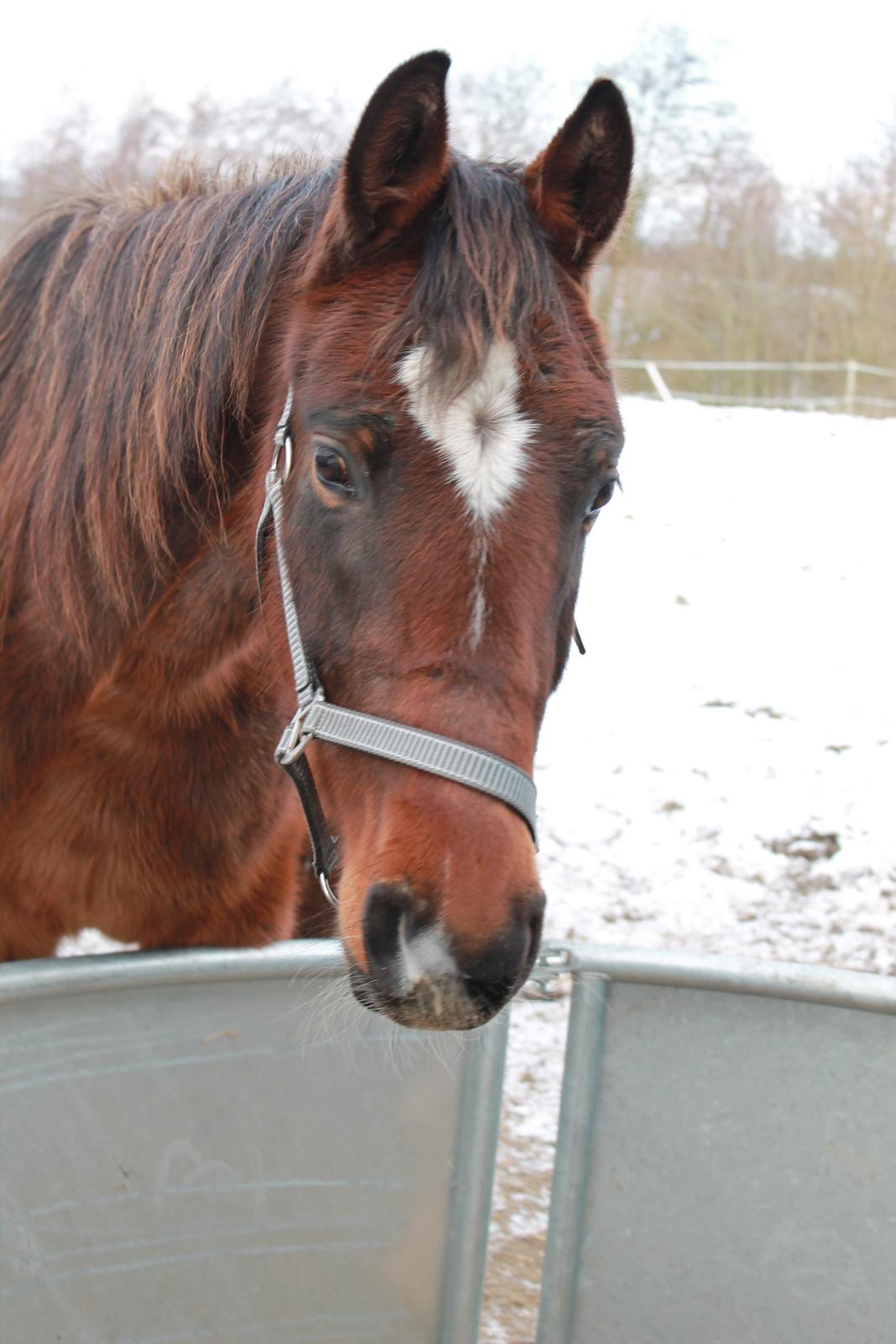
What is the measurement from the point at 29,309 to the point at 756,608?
577 centimetres

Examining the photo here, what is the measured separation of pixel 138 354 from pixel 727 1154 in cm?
192

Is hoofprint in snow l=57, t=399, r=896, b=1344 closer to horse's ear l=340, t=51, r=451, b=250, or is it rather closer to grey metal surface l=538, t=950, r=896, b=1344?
grey metal surface l=538, t=950, r=896, b=1344

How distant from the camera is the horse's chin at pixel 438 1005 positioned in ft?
4.82

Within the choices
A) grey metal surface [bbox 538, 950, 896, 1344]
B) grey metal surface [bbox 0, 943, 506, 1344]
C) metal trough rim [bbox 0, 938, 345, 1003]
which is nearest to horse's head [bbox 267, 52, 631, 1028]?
metal trough rim [bbox 0, 938, 345, 1003]

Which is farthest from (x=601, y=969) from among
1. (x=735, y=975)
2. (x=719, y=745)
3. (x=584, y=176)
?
(x=719, y=745)

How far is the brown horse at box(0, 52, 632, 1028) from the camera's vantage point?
1.63 meters

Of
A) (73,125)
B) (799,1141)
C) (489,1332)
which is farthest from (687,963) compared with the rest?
(73,125)

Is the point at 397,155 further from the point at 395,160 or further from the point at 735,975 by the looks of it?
the point at 735,975

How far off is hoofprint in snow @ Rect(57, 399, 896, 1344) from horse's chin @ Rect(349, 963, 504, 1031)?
→ 200 centimetres

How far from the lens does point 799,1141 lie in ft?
7.39

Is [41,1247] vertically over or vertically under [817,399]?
under

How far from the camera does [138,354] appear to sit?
7.39 feet

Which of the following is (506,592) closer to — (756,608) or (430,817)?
(430,817)

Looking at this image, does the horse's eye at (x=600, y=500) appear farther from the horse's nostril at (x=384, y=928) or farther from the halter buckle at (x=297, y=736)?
the horse's nostril at (x=384, y=928)
